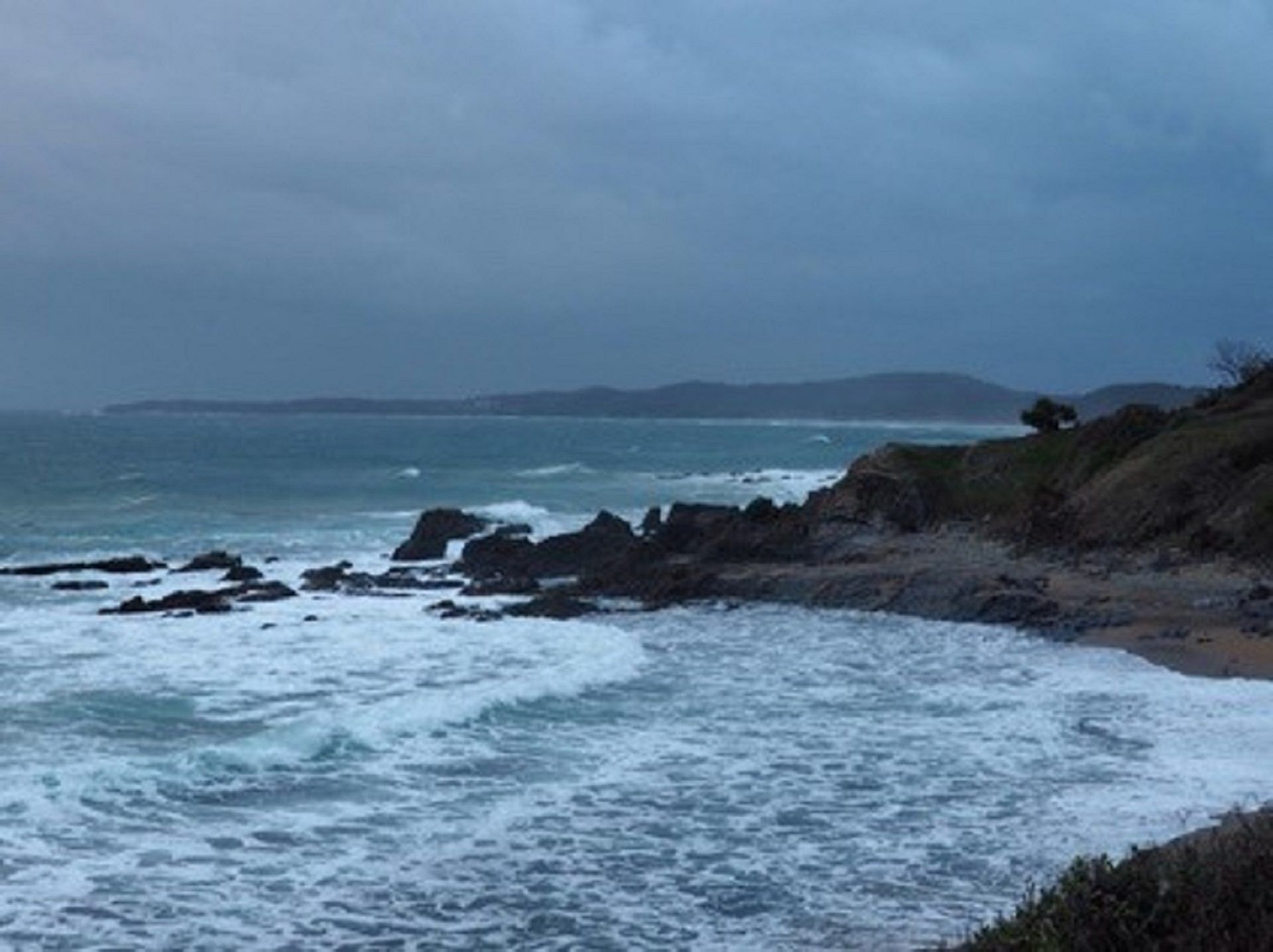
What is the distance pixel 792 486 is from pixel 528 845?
205ft

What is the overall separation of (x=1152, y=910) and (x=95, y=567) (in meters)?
38.6

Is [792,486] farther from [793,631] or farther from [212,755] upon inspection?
[212,755]

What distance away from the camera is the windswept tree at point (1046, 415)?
186 ft

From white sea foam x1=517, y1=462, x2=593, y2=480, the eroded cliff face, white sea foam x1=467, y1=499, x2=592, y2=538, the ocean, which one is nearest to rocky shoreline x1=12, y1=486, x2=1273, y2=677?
the eroded cliff face

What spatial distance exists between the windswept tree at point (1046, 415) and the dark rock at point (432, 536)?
70.2ft

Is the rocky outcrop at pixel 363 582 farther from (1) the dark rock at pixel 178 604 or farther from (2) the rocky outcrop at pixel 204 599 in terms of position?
(1) the dark rock at pixel 178 604

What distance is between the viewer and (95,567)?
41.8m

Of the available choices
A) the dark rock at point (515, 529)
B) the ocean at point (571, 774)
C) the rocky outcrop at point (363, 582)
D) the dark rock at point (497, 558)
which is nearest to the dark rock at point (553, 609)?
the ocean at point (571, 774)

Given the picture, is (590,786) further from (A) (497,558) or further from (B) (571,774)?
(A) (497,558)

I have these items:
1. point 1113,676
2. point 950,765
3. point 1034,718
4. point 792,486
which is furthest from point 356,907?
point 792,486

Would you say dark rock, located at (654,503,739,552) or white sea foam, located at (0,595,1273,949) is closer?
white sea foam, located at (0,595,1273,949)

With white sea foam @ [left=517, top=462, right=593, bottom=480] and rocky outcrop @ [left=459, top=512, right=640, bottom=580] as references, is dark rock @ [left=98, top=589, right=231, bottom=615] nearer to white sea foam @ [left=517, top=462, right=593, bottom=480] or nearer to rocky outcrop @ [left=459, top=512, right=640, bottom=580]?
rocky outcrop @ [left=459, top=512, right=640, bottom=580]

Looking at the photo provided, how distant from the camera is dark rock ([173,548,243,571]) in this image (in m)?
41.3

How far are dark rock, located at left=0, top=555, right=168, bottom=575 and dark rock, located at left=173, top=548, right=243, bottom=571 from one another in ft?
3.11
